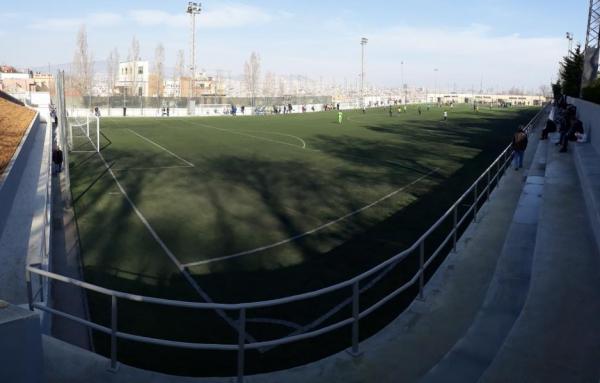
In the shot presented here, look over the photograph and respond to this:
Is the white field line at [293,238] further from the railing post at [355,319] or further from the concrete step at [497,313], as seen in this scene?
the railing post at [355,319]

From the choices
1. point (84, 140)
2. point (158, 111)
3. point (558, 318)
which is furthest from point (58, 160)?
point (158, 111)

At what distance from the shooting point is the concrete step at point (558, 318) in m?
4.84

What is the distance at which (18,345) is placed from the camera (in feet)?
14.1

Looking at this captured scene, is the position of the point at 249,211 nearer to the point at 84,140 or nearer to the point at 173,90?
the point at 84,140

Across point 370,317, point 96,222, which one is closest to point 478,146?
point 96,222

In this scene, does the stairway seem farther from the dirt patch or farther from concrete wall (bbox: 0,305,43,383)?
the dirt patch

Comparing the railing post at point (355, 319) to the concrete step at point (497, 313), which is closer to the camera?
the concrete step at point (497, 313)

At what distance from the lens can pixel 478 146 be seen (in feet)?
111

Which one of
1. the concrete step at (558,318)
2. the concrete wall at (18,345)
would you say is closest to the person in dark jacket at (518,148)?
the concrete step at (558,318)

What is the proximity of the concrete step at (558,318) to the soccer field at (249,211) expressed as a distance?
132 inches

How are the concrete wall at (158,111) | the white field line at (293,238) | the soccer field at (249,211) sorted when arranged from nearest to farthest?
the soccer field at (249,211) < the white field line at (293,238) < the concrete wall at (158,111)

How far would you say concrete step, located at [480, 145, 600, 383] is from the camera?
15.9 ft

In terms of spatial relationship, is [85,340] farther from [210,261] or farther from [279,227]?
[279,227]

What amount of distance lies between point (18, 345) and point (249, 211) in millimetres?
11041
